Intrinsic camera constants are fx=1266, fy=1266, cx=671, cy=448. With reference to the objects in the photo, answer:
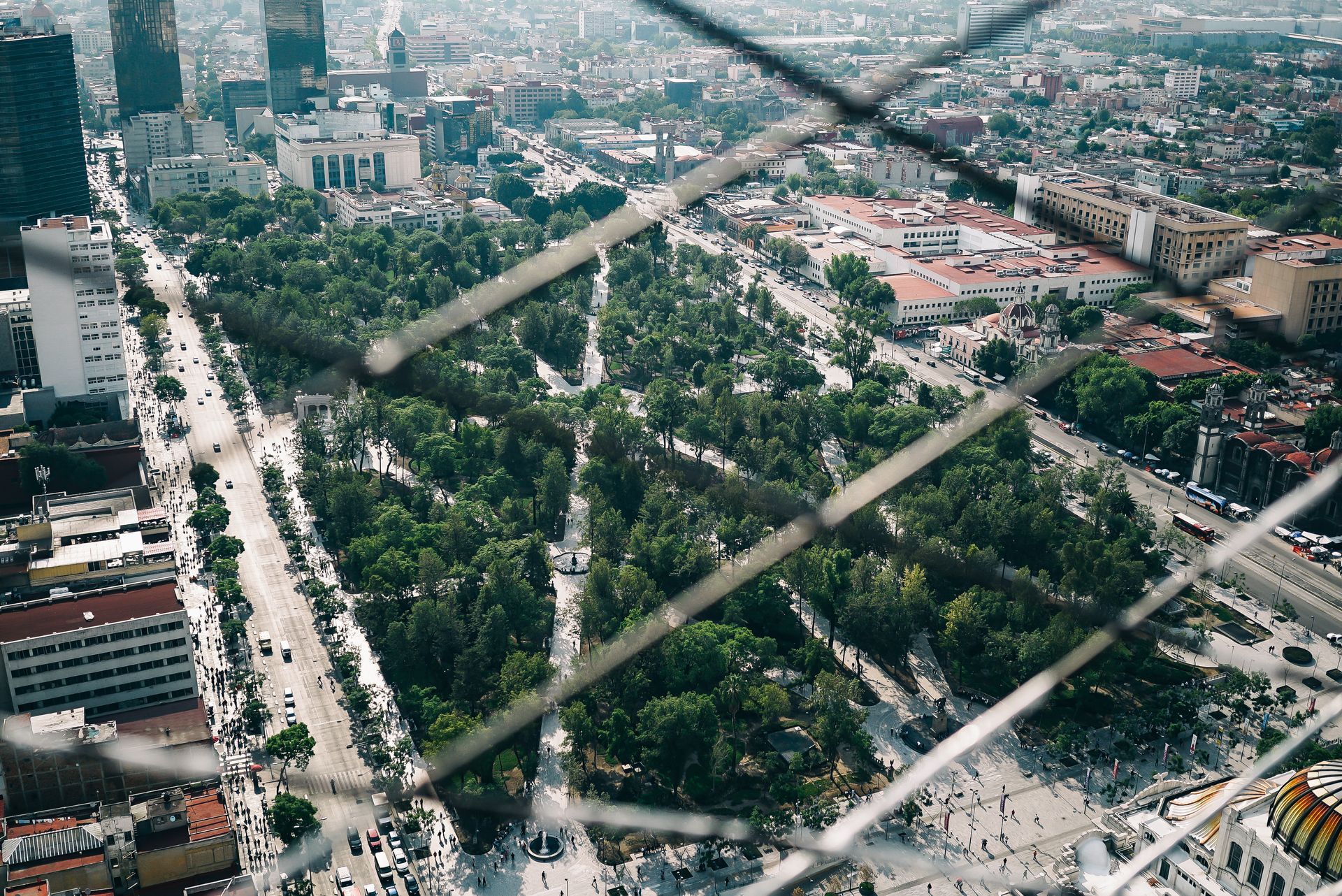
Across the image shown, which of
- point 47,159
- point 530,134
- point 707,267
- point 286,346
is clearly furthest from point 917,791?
point 530,134

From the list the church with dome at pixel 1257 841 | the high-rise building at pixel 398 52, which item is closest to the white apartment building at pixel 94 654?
the church with dome at pixel 1257 841

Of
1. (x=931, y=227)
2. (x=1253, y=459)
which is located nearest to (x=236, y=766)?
(x=1253, y=459)

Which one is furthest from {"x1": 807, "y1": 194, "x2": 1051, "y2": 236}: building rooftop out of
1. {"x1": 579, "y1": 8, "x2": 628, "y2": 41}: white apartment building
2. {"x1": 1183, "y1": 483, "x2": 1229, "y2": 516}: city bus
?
{"x1": 579, "y1": 8, "x2": 628, "y2": 41}: white apartment building

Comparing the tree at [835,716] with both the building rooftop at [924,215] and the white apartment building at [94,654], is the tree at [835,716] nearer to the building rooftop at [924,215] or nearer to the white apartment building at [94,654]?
the white apartment building at [94,654]

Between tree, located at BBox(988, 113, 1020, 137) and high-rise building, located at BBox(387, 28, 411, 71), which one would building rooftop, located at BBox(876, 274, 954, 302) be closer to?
tree, located at BBox(988, 113, 1020, 137)

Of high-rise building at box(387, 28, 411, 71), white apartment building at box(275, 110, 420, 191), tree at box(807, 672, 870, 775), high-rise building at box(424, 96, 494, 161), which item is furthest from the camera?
high-rise building at box(387, 28, 411, 71)

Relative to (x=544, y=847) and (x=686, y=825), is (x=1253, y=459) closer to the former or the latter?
(x=686, y=825)

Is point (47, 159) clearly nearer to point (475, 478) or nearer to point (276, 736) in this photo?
point (475, 478)
